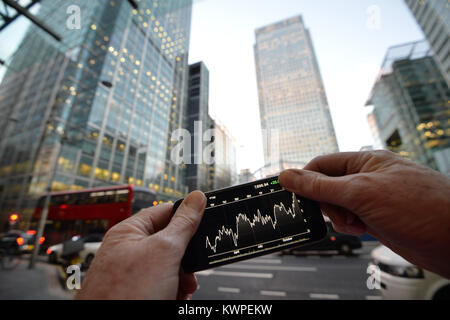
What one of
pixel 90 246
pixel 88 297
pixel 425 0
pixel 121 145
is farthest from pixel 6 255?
pixel 425 0

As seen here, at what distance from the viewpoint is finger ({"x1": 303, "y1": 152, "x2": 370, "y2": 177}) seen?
1.49m

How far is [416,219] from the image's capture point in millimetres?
1067

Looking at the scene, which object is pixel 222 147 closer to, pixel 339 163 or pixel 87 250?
pixel 339 163

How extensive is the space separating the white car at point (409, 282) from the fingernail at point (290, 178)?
3.62 m

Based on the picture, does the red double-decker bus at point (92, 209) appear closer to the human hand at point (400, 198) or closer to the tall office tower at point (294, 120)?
the tall office tower at point (294, 120)

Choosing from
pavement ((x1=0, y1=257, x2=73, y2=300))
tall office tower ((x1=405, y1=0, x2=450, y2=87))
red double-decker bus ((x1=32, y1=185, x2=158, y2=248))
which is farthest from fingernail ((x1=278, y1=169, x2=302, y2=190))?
tall office tower ((x1=405, y1=0, x2=450, y2=87))

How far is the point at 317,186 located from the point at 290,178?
23cm

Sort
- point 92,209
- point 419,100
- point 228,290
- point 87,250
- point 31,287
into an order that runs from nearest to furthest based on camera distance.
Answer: point 31,287
point 228,290
point 87,250
point 92,209
point 419,100

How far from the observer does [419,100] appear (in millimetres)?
46125

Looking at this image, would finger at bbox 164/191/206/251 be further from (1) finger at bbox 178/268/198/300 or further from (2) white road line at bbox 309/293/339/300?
(2) white road line at bbox 309/293/339/300

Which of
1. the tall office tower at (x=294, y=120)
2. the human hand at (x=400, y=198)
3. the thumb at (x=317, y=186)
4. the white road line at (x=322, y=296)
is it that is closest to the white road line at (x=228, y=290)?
the white road line at (x=322, y=296)

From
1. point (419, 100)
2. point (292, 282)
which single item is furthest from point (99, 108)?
point (419, 100)

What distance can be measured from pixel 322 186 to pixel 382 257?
3.95m
